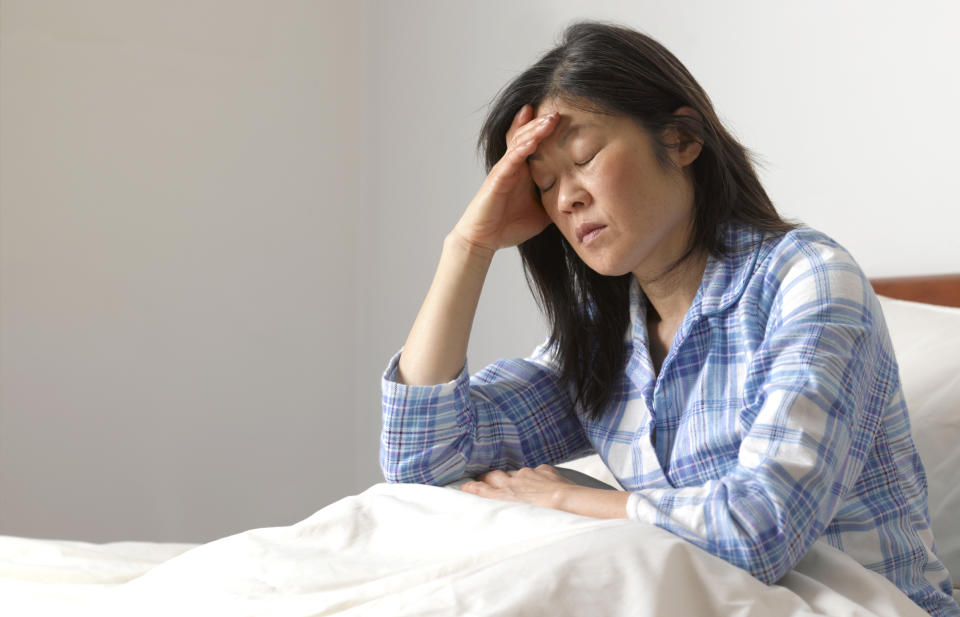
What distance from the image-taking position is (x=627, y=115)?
120 cm

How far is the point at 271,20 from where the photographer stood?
303 cm

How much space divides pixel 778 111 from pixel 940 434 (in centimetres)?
79

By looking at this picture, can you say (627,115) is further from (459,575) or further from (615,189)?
(459,575)

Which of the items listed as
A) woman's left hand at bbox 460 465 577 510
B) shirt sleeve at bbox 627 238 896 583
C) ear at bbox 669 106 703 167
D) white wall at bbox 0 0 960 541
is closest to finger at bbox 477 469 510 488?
woman's left hand at bbox 460 465 577 510

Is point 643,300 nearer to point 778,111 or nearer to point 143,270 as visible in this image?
point 778,111

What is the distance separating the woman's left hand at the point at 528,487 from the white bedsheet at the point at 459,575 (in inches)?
4.7

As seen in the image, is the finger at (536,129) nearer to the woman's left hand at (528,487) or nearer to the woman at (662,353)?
the woman at (662,353)

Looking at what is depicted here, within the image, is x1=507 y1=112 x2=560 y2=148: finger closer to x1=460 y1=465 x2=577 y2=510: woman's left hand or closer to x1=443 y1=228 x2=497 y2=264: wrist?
x1=443 y1=228 x2=497 y2=264: wrist

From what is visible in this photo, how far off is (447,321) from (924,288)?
0.90 metres

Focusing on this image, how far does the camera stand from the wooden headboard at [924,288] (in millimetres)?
1632

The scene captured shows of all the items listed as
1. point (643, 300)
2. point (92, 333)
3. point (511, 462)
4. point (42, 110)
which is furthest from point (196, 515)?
point (643, 300)

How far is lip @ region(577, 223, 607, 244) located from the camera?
1.21m

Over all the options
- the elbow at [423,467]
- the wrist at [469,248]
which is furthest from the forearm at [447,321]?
the elbow at [423,467]

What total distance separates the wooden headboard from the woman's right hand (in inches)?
28.5
